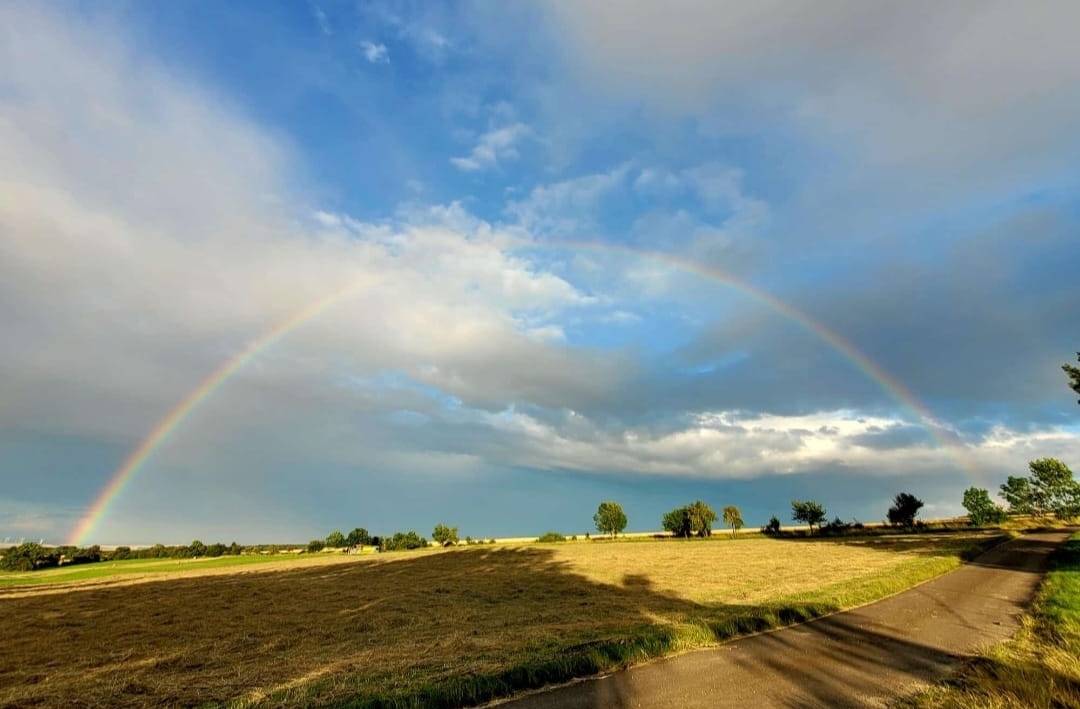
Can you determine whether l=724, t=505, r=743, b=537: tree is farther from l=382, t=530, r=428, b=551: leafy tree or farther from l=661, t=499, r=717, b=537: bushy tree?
l=382, t=530, r=428, b=551: leafy tree

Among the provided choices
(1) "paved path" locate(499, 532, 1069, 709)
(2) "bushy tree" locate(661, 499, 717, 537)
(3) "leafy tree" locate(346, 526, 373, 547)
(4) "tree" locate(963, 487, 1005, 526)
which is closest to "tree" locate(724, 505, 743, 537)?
(2) "bushy tree" locate(661, 499, 717, 537)

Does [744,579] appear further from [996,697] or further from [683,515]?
[683,515]

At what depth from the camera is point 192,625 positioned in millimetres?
27047

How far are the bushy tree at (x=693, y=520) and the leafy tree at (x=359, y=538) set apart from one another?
323 feet

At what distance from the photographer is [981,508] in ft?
424

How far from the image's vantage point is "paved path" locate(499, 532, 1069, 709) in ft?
31.0

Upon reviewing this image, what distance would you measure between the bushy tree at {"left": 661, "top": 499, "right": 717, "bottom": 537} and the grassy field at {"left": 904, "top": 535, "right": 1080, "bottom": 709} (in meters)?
155

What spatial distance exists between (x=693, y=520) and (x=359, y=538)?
107 m

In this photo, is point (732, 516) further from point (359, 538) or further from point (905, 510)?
point (359, 538)

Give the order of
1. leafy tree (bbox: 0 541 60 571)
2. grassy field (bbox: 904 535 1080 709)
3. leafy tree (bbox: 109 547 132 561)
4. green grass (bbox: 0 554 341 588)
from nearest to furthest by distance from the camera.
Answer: grassy field (bbox: 904 535 1080 709) → green grass (bbox: 0 554 341 588) → leafy tree (bbox: 0 541 60 571) → leafy tree (bbox: 109 547 132 561)

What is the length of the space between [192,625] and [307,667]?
675 inches

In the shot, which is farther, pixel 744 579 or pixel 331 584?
pixel 331 584

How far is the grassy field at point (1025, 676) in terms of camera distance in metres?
8.48

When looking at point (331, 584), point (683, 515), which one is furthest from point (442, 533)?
point (331, 584)
